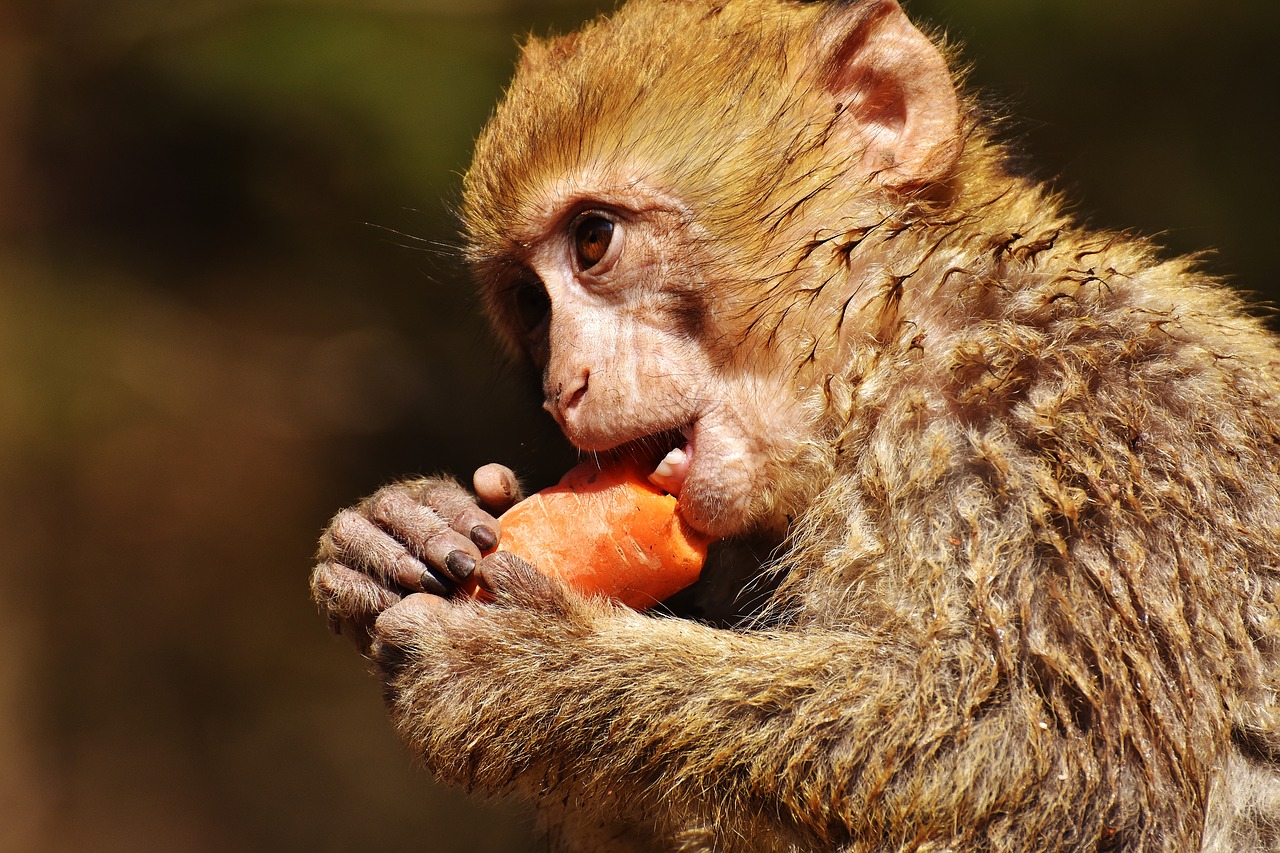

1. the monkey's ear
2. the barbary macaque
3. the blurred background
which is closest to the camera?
the barbary macaque

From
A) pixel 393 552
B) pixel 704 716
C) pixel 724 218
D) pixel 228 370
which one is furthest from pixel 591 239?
pixel 228 370

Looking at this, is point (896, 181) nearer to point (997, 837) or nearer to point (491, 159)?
point (491, 159)

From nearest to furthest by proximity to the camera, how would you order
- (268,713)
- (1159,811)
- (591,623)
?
1. (1159,811)
2. (591,623)
3. (268,713)

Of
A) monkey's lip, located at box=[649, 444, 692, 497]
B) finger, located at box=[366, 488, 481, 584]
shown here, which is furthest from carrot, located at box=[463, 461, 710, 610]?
finger, located at box=[366, 488, 481, 584]

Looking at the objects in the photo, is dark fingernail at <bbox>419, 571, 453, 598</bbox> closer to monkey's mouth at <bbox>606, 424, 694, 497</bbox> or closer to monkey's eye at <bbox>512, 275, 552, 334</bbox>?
monkey's mouth at <bbox>606, 424, 694, 497</bbox>

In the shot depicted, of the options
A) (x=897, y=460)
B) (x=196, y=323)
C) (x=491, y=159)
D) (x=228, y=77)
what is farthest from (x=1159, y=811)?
(x=196, y=323)
